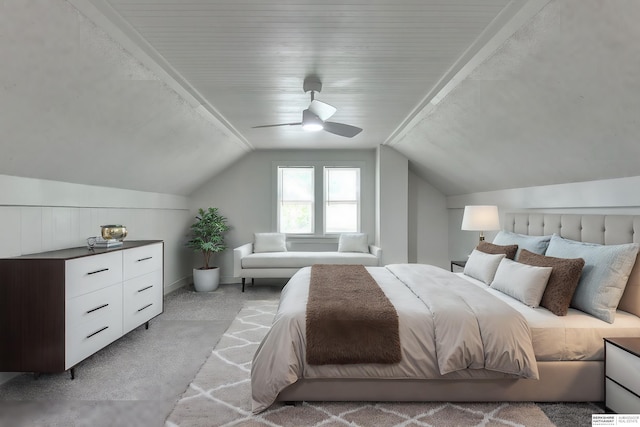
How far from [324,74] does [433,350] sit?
2269 mm

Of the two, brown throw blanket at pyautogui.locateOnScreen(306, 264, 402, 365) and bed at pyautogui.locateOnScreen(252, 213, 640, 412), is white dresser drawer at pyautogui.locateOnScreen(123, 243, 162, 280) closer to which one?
bed at pyautogui.locateOnScreen(252, 213, 640, 412)

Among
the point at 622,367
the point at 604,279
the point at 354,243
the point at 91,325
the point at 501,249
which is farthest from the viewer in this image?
the point at 354,243

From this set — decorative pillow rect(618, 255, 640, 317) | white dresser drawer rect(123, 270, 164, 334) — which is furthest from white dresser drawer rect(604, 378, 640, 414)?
white dresser drawer rect(123, 270, 164, 334)

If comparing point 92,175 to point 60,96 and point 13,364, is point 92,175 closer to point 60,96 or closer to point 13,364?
point 60,96

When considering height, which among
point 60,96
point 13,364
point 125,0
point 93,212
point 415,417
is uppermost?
point 125,0

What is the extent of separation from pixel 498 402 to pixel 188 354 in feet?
7.84

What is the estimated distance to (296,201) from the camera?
255 inches

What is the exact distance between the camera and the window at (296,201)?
6.48 metres

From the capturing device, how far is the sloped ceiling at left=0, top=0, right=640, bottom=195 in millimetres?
1993

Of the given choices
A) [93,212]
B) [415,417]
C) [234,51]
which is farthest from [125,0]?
[415,417]

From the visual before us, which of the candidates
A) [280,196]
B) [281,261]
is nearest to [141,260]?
[281,261]

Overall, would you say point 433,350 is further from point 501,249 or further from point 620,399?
point 501,249

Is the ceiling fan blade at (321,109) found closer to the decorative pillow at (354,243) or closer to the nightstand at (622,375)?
the nightstand at (622,375)

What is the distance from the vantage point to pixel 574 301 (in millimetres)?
2545
